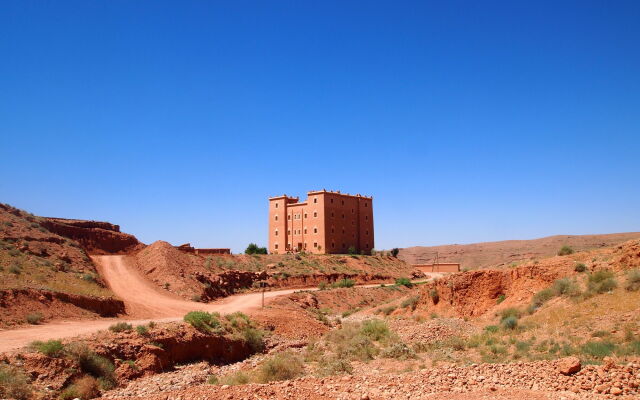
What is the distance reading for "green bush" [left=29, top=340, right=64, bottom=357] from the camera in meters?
15.5

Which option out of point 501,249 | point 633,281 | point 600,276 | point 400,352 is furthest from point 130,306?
point 501,249

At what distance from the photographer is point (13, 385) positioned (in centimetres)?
1309

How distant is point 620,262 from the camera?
21.6 metres

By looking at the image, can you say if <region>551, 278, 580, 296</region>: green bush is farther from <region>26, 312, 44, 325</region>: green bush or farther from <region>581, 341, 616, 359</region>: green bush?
<region>26, 312, 44, 325</region>: green bush

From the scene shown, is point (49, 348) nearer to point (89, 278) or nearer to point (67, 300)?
point (67, 300)

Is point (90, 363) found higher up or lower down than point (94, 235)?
lower down

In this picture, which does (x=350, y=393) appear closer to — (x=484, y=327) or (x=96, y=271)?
(x=484, y=327)

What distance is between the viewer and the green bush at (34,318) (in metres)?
21.1

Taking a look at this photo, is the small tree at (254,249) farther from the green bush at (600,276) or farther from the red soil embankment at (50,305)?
the green bush at (600,276)

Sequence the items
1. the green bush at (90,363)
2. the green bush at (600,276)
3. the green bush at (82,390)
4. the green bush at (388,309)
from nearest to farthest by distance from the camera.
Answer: the green bush at (82,390) < the green bush at (90,363) < the green bush at (600,276) < the green bush at (388,309)

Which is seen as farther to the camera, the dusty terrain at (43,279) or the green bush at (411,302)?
the green bush at (411,302)

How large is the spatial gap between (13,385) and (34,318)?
9230 millimetres

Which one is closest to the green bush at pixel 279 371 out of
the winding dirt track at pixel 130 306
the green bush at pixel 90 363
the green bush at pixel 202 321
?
the green bush at pixel 90 363

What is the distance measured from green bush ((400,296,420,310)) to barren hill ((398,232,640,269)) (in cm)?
6489
